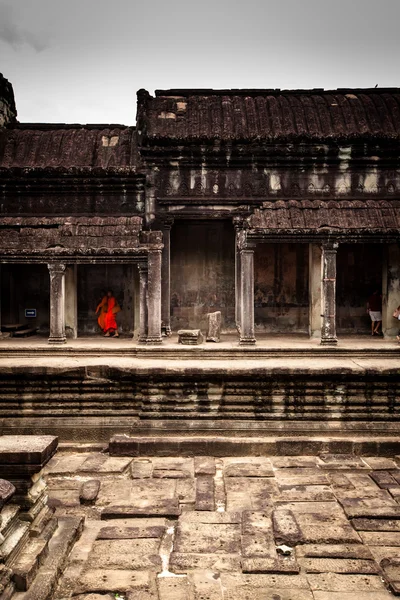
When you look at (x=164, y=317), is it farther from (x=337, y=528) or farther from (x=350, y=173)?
(x=337, y=528)

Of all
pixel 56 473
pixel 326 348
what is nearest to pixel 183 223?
pixel 326 348

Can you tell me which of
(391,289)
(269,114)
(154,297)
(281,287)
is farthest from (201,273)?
(391,289)

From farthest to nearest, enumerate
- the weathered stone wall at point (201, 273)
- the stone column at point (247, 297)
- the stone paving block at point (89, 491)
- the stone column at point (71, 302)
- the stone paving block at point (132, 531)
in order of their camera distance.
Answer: the weathered stone wall at point (201, 273)
the stone column at point (71, 302)
the stone column at point (247, 297)
the stone paving block at point (89, 491)
the stone paving block at point (132, 531)

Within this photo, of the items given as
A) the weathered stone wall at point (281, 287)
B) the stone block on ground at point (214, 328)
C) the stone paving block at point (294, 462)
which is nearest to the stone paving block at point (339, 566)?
the stone paving block at point (294, 462)

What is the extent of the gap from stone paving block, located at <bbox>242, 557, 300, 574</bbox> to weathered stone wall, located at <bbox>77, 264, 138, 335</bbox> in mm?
9589

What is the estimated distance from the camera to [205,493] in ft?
19.4

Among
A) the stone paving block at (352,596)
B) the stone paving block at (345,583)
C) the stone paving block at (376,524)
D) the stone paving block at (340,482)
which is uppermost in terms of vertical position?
the stone paving block at (340,482)

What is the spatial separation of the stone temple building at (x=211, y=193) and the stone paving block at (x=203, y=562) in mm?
6435

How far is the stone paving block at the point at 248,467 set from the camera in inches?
256

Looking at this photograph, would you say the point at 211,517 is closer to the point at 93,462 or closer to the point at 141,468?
the point at 141,468

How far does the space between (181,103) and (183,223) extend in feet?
9.40

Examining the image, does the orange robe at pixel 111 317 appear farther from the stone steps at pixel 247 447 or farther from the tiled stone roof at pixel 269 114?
the stone steps at pixel 247 447

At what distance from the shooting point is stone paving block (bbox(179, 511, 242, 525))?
17.3ft

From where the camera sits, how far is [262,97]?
12914 mm
